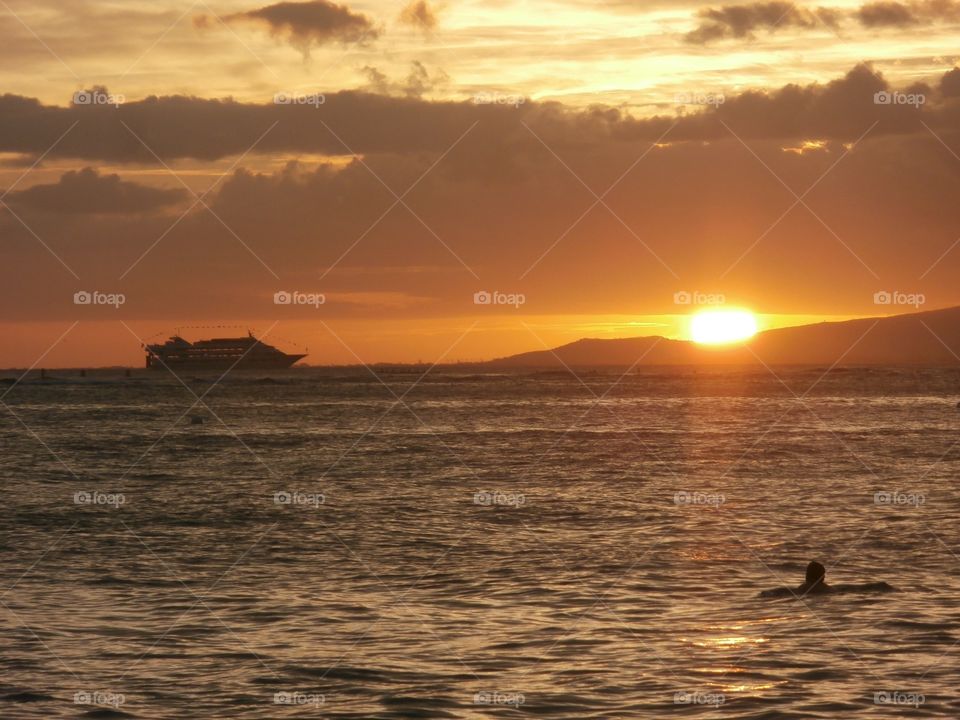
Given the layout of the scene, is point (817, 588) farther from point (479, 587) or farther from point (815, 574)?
point (479, 587)

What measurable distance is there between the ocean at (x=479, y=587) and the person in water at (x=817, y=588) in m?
0.44

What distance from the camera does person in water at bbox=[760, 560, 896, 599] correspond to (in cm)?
2261

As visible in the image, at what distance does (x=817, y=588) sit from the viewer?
22.7 m

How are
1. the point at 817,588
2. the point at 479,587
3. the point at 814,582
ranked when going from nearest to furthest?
the point at 817,588
the point at 814,582
the point at 479,587

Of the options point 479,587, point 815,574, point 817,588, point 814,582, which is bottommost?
point 817,588

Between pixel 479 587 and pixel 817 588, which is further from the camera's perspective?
pixel 479 587

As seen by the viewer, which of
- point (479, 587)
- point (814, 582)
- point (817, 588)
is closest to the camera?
point (817, 588)

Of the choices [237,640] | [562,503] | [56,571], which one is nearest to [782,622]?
[237,640]

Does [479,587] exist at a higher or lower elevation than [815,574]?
higher

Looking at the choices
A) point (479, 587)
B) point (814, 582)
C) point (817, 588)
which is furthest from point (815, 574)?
point (479, 587)

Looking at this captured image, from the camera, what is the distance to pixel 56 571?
84.7ft

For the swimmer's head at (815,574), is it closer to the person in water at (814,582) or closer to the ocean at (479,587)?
the person in water at (814,582)

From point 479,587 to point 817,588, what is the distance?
6.36 meters

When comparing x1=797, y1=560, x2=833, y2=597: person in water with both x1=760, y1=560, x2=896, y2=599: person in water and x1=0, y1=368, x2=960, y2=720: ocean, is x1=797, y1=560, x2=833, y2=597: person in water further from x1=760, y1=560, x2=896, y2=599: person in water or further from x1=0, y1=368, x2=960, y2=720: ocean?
x1=0, y1=368, x2=960, y2=720: ocean
